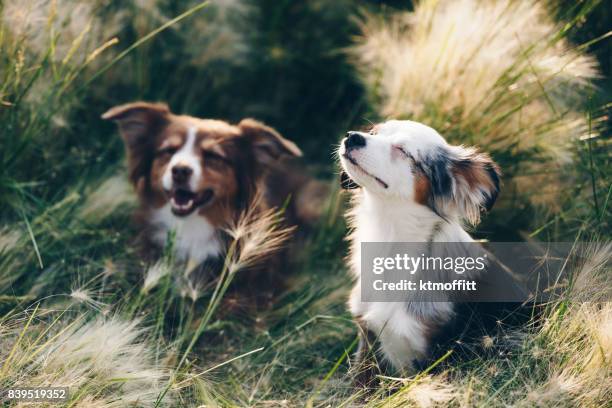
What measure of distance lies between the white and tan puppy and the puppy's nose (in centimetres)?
96

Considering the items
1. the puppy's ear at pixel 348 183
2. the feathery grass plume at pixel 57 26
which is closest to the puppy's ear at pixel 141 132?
the feathery grass plume at pixel 57 26

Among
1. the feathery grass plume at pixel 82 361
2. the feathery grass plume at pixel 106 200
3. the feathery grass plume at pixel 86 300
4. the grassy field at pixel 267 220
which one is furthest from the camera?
the feathery grass plume at pixel 106 200

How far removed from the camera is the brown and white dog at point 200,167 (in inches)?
125

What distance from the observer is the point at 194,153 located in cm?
313

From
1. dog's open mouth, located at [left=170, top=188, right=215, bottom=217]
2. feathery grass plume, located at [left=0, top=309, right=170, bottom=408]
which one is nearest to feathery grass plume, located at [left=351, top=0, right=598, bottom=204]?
dog's open mouth, located at [left=170, top=188, right=215, bottom=217]

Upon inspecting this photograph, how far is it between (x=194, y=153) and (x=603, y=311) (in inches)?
81.4

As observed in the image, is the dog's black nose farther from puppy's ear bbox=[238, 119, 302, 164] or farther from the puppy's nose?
the puppy's nose

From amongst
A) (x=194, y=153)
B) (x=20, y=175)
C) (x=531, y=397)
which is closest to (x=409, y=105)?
(x=194, y=153)

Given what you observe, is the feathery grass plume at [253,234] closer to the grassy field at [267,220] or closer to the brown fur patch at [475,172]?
the grassy field at [267,220]

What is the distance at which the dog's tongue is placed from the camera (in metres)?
3.13

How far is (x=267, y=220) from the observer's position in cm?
298

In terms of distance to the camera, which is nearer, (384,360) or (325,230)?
(384,360)

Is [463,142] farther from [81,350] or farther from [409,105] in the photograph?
[81,350]

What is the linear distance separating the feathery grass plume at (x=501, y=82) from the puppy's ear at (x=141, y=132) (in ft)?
4.70
